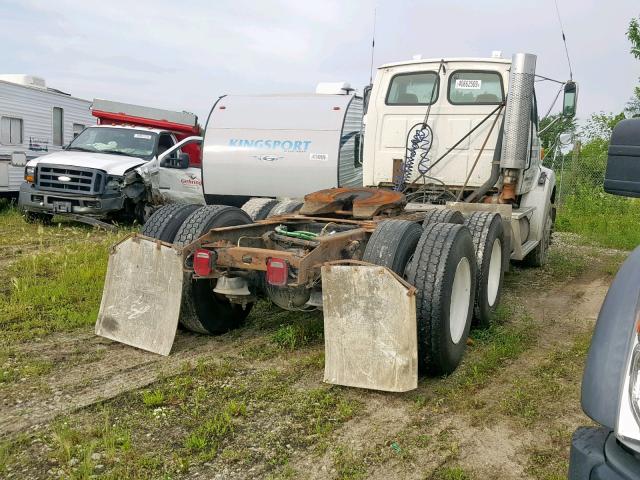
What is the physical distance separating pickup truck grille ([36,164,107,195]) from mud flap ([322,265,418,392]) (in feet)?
26.5

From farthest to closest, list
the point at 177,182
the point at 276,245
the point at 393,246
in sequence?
1. the point at 177,182
2. the point at 276,245
3. the point at 393,246

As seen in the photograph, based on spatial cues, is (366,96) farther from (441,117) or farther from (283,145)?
(283,145)

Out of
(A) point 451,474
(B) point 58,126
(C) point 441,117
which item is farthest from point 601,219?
(B) point 58,126

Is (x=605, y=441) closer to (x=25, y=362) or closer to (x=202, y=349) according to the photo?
(x=202, y=349)

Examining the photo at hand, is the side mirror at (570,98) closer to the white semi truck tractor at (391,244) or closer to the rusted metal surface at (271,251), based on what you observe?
the white semi truck tractor at (391,244)

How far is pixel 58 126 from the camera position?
15438mm

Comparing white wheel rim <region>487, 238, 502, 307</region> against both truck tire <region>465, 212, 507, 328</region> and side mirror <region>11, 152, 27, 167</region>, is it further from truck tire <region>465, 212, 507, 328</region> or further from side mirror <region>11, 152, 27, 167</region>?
side mirror <region>11, 152, 27, 167</region>

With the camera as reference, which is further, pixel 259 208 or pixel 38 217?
pixel 38 217

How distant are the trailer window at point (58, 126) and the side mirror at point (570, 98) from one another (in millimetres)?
12274

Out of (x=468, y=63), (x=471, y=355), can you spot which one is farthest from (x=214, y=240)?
(x=468, y=63)

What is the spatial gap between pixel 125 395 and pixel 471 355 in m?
2.61

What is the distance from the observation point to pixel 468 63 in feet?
24.3

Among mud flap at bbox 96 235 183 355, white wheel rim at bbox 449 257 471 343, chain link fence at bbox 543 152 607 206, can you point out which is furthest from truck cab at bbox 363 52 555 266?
chain link fence at bbox 543 152 607 206

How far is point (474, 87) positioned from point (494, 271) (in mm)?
2518
